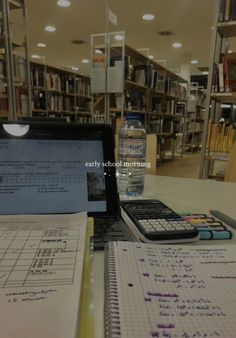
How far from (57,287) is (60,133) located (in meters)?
0.34

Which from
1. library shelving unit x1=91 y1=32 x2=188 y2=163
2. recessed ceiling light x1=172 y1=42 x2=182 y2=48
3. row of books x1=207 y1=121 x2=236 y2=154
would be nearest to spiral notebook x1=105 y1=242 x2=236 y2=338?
library shelving unit x1=91 y1=32 x2=188 y2=163

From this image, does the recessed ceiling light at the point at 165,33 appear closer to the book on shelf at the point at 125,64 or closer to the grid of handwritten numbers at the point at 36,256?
the book on shelf at the point at 125,64

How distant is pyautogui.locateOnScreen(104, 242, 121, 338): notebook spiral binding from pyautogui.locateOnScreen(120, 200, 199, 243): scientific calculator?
91 millimetres

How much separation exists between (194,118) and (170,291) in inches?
311

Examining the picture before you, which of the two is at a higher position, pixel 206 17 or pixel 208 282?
pixel 206 17

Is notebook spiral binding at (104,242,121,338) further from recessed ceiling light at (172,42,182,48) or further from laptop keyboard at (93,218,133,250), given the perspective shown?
recessed ceiling light at (172,42,182,48)

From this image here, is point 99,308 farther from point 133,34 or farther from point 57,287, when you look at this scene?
point 133,34

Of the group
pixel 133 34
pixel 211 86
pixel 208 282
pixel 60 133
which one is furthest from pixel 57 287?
pixel 133 34

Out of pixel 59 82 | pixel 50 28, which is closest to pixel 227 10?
pixel 59 82

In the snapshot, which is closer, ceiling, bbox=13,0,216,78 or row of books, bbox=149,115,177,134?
ceiling, bbox=13,0,216,78

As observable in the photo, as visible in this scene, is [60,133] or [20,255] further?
[60,133]

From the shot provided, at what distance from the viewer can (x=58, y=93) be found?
15.5 feet

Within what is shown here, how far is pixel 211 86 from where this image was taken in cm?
207

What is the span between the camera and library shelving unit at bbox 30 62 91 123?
4.22 metres
